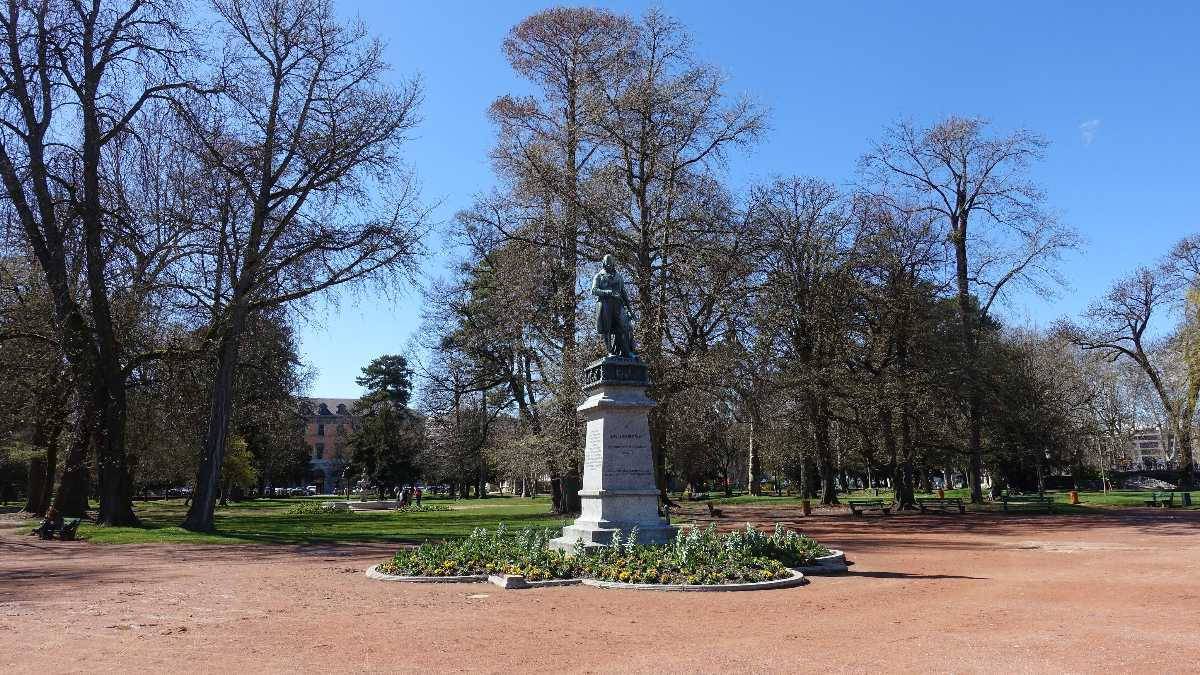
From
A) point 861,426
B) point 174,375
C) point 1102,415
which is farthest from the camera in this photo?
point 1102,415

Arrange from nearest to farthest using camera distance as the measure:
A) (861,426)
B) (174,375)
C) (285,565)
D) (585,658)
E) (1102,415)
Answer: (585,658) < (285,565) < (174,375) < (861,426) < (1102,415)

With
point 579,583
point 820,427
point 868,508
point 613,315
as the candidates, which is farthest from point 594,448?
point 868,508

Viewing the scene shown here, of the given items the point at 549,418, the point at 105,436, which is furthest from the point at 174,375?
the point at 549,418

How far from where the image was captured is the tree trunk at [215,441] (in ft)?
81.5

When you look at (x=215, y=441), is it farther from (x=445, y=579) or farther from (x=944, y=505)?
(x=944, y=505)

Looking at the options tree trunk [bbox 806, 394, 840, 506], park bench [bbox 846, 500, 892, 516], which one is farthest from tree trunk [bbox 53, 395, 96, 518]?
park bench [bbox 846, 500, 892, 516]

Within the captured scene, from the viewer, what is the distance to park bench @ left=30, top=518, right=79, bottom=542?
22562 mm

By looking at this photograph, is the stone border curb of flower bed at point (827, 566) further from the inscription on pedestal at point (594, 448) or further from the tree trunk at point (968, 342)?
the tree trunk at point (968, 342)

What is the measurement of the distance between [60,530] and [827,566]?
65.3ft

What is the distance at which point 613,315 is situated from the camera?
55.3ft

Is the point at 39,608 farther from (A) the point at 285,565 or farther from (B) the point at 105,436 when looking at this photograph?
(B) the point at 105,436

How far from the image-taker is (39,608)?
10727 millimetres

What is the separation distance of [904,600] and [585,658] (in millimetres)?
5358

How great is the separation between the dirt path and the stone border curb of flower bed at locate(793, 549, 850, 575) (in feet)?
1.36
